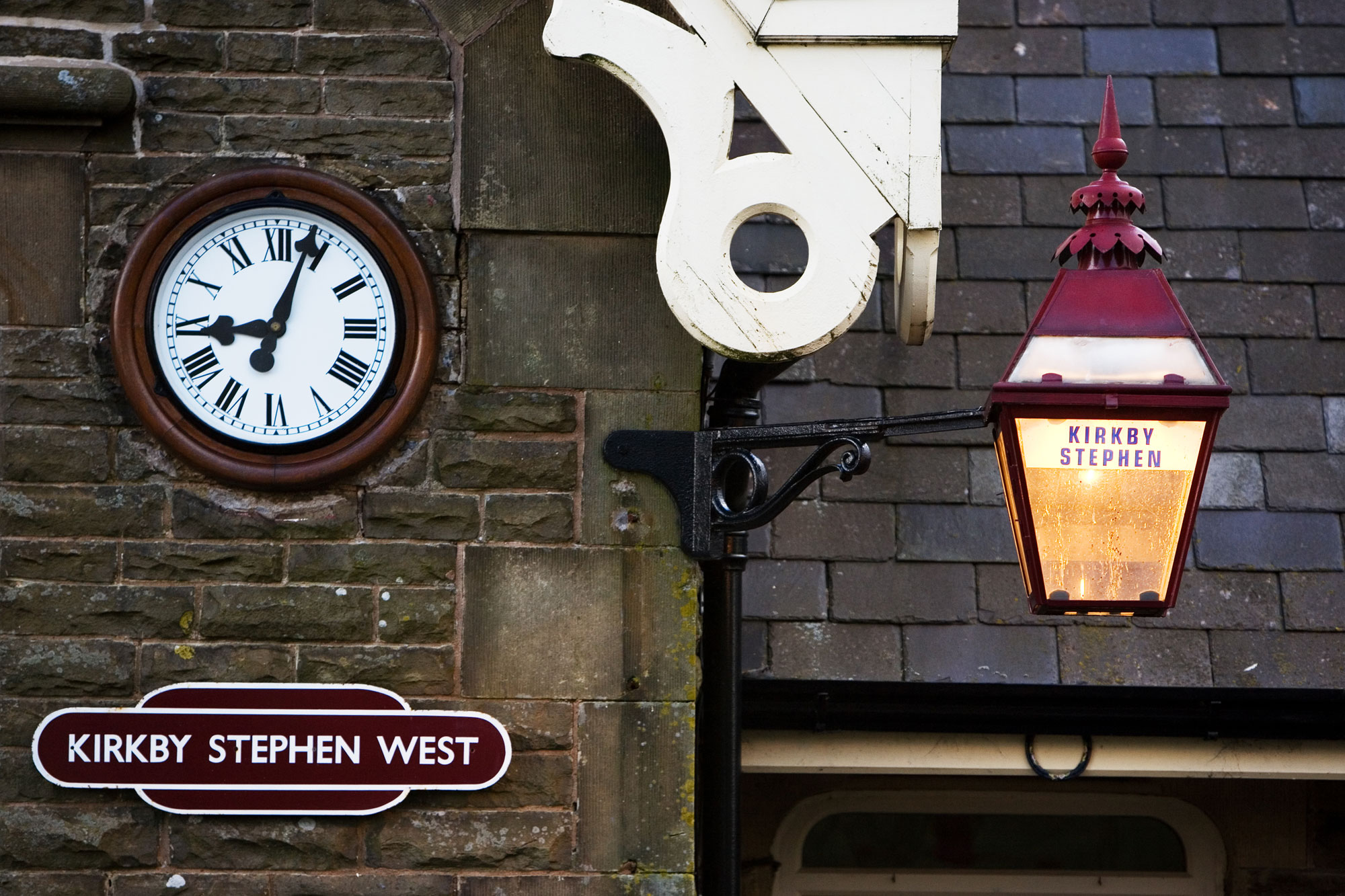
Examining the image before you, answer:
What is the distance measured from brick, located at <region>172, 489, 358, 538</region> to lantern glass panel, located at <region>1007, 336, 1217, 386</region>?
58.6 inches

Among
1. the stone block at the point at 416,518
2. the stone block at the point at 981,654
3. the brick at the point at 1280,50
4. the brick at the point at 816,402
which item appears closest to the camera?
the stone block at the point at 416,518

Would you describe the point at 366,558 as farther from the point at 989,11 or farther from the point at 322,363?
the point at 989,11

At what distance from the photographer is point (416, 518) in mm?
3186

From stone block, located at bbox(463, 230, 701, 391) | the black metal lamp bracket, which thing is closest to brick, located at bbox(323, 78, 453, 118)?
stone block, located at bbox(463, 230, 701, 391)

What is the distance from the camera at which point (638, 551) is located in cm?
321

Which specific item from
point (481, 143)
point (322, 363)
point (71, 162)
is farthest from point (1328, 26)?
point (71, 162)

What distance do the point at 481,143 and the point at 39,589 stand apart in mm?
1393

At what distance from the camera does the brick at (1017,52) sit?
14.5 feet

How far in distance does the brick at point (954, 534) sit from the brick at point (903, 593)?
39 millimetres

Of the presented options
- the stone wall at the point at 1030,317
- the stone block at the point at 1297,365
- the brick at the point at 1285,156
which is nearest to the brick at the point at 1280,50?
the stone wall at the point at 1030,317

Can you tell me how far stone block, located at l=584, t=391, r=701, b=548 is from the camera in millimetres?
3213

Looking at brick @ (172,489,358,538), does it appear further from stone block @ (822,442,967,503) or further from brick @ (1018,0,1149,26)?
brick @ (1018,0,1149,26)

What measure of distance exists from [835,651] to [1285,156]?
207cm

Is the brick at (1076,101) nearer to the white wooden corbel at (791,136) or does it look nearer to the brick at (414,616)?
the white wooden corbel at (791,136)
